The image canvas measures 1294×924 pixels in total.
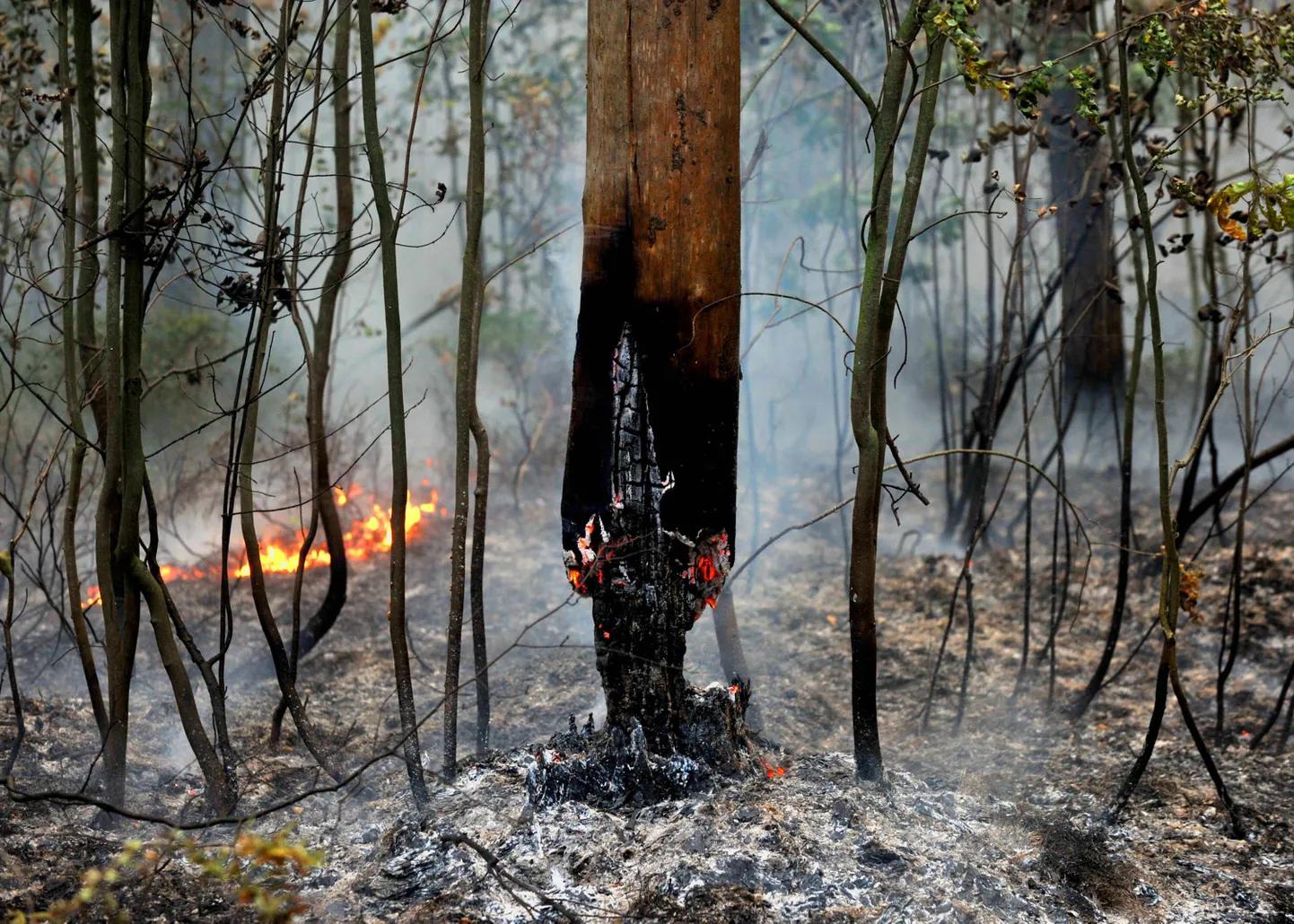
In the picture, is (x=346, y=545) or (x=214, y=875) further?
(x=346, y=545)

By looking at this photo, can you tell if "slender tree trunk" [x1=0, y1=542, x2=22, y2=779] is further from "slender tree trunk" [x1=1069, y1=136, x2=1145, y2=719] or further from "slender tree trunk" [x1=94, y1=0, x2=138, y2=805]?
"slender tree trunk" [x1=1069, y1=136, x2=1145, y2=719]

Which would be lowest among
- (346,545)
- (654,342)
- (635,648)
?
(346,545)

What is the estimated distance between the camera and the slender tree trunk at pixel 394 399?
10.1 ft

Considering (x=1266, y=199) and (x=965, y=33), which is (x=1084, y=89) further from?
(x=1266, y=199)

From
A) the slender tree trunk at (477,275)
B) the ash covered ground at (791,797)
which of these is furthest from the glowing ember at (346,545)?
the slender tree trunk at (477,275)

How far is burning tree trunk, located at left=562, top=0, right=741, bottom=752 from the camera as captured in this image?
3.12 m

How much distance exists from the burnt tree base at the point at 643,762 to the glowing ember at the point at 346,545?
12.9ft

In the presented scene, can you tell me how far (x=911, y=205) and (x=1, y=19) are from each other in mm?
4141

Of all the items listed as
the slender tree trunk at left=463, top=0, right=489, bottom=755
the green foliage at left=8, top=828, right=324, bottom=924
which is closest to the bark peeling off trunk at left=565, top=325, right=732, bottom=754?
the slender tree trunk at left=463, top=0, right=489, bottom=755

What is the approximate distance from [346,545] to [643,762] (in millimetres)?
5687

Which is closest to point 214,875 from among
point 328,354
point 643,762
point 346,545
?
point 643,762

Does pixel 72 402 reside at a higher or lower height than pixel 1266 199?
lower

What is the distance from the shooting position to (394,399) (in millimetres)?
3186

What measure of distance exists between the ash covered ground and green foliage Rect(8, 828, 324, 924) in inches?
3.5
